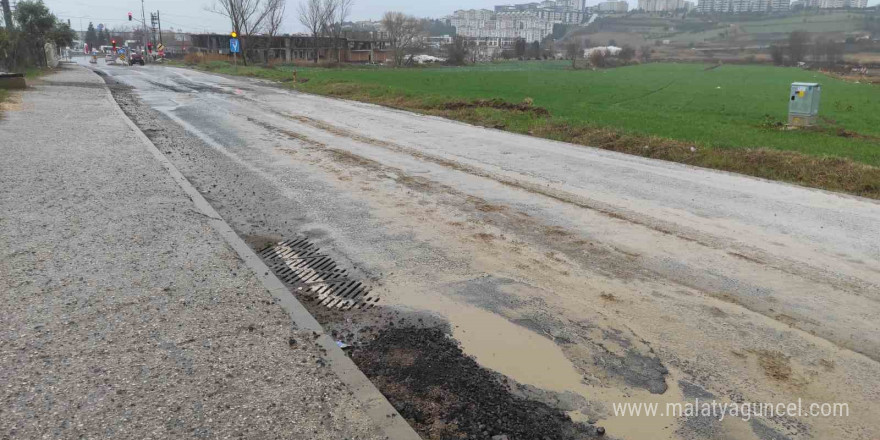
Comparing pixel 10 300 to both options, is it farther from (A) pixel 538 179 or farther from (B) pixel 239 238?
(A) pixel 538 179

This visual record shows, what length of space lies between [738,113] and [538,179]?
21196mm

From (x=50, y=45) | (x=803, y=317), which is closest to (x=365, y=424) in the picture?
(x=803, y=317)

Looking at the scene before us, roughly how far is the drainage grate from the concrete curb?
194mm

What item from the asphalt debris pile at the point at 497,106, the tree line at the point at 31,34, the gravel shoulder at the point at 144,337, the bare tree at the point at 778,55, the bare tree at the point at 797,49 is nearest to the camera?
the gravel shoulder at the point at 144,337

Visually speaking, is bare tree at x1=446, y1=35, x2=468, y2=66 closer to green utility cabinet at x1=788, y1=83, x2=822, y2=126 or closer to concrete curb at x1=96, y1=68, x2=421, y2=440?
green utility cabinet at x1=788, y1=83, x2=822, y2=126

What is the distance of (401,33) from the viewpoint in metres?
90.0

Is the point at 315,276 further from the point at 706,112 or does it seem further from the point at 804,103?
the point at 706,112

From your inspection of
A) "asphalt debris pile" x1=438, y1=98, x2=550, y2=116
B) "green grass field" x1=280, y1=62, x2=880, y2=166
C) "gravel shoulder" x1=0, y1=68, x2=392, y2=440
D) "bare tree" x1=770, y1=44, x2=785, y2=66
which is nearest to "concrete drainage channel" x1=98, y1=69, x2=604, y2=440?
"gravel shoulder" x1=0, y1=68, x2=392, y2=440

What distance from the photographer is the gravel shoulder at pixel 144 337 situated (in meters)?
3.23

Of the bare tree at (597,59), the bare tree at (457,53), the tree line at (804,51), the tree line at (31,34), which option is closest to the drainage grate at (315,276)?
the tree line at (31,34)

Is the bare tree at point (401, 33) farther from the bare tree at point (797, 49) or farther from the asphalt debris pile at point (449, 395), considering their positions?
the asphalt debris pile at point (449, 395)

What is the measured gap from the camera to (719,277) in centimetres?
558

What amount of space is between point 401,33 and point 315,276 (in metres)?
89.3

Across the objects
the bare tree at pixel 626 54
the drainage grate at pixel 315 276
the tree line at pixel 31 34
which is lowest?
the drainage grate at pixel 315 276
